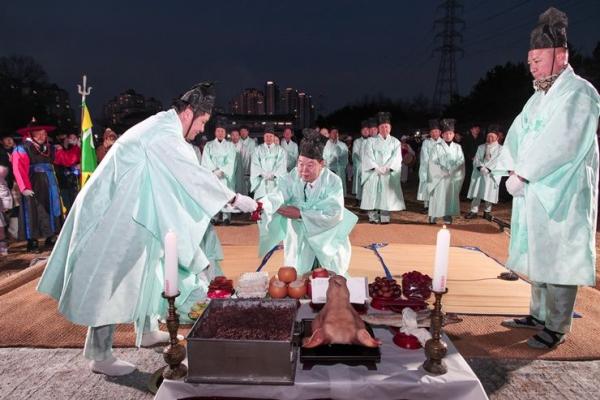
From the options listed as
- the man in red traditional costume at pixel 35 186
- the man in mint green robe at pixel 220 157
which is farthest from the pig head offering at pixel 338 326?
the man in mint green robe at pixel 220 157

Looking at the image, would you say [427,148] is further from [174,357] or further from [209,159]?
[174,357]

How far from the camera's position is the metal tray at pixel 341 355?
6.56ft

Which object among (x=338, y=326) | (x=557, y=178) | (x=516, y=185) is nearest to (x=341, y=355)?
(x=338, y=326)

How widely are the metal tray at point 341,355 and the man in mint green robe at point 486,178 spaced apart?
389 inches

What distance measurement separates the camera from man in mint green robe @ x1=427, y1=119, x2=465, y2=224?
10.6 meters

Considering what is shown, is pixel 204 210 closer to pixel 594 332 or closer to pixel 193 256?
pixel 193 256

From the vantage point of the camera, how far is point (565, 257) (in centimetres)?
366

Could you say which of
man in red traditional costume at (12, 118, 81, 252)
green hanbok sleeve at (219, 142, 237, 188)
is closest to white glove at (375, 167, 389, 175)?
green hanbok sleeve at (219, 142, 237, 188)

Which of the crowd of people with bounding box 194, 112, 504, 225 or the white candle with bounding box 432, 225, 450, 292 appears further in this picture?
the crowd of people with bounding box 194, 112, 504, 225

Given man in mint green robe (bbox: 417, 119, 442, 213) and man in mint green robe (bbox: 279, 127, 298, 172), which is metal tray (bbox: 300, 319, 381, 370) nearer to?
man in mint green robe (bbox: 417, 119, 442, 213)

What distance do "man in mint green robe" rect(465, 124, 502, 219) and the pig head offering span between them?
971cm

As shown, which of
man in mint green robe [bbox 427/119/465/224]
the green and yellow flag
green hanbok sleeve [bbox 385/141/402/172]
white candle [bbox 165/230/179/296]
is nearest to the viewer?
white candle [bbox 165/230/179/296]

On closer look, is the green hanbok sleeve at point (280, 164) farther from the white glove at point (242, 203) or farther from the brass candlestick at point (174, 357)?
the brass candlestick at point (174, 357)

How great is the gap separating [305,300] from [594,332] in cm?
324
